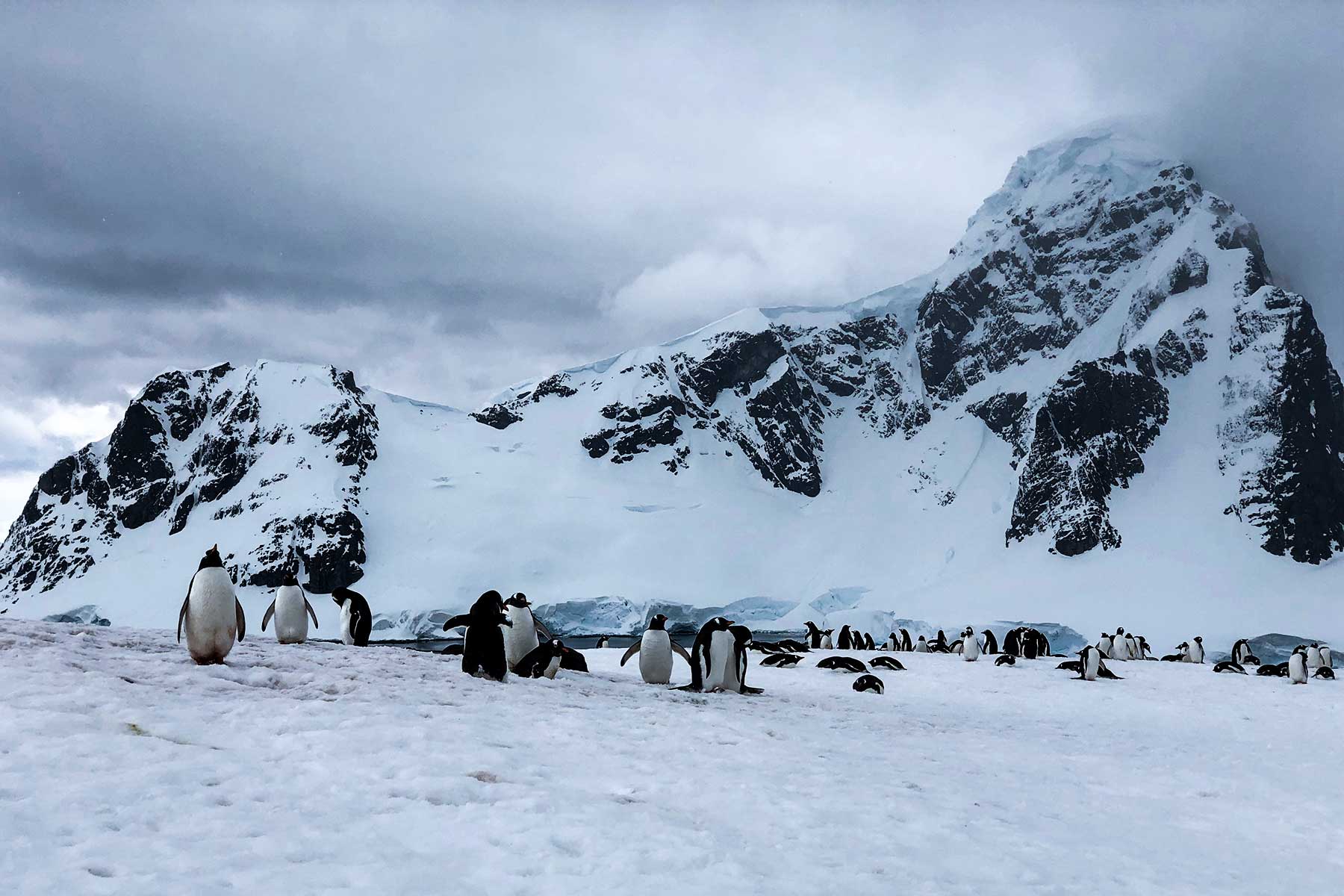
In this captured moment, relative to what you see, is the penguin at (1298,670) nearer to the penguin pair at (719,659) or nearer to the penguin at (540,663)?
the penguin pair at (719,659)

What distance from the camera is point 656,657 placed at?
12.6 meters

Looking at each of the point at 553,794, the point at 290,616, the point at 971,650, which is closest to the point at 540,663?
the point at 290,616

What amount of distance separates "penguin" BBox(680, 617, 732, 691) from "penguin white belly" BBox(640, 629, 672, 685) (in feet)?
2.33

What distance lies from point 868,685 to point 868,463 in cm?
13639

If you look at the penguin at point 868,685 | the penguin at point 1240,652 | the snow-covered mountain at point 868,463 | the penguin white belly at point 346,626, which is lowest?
the penguin at point 868,685

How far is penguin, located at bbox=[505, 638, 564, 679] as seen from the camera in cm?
1130

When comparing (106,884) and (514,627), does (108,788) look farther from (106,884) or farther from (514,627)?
(514,627)

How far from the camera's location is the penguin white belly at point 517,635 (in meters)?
12.3

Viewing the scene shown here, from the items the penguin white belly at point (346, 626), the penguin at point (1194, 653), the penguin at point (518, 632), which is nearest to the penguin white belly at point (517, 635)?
the penguin at point (518, 632)

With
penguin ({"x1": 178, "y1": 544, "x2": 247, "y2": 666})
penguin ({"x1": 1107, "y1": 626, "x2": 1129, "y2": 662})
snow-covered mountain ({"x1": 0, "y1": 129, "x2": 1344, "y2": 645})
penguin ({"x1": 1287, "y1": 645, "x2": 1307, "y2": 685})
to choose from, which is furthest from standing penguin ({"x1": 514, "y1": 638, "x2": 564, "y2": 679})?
snow-covered mountain ({"x1": 0, "y1": 129, "x2": 1344, "y2": 645})

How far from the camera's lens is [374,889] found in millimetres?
3516

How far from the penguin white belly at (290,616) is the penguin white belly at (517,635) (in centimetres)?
311

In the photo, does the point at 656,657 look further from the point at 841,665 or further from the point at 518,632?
the point at 841,665

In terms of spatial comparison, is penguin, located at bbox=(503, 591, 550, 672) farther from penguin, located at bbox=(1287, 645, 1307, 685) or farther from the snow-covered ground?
penguin, located at bbox=(1287, 645, 1307, 685)
